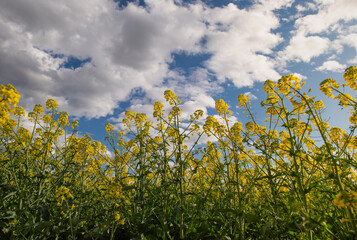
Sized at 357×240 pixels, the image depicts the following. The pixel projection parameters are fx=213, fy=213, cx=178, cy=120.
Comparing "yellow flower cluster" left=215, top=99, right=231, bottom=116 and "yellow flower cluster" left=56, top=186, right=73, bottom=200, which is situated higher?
"yellow flower cluster" left=215, top=99, right=231, bottom=116

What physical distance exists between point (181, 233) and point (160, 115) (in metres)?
2.23

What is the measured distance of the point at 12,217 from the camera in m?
2.94

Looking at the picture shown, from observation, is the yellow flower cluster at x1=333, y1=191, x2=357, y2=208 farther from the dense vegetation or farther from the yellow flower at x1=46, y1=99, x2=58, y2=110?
the yellow flower at x1=46, y1=99, x2=58, y2=110

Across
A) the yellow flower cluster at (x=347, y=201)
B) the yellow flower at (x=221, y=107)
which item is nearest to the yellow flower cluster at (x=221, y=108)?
the yellow flower at (x=221, y=107)

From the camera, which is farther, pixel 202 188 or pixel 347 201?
pixel 202 188

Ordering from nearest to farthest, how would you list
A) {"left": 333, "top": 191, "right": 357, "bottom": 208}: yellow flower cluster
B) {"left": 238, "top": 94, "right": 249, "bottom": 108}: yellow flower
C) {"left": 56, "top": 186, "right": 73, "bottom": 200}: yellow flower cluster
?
{"left": 333, "top": 191, "right": 357, "bottom": 208}: yellow flower cluster
{"left": 56, "top": 186, "right": 73, "bottom": 200}: yellow flower cluster
{"left": 238, "top": 94, "right": 249, "bottom": 108}: yellow flower

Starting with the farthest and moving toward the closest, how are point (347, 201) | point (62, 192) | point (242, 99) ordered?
1. point (242, 99)
2. point (62, 192)
3. point (347, 201)

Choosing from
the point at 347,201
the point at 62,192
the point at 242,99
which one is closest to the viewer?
the point at 347,201

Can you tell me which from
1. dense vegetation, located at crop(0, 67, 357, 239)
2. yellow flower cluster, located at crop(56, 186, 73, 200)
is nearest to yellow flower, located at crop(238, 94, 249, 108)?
dense vegetation, located at crop(0, 67, 357, 239)

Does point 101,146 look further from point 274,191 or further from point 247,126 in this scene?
point 274,191

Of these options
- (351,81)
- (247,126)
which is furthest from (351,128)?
(247,126)

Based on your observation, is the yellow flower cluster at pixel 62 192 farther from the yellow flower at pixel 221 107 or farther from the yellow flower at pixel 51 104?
the yellow flower at pixel 221 107

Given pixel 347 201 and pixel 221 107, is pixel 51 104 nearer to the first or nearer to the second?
pixel 221 107

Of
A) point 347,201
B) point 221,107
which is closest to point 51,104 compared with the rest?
point 221,107
